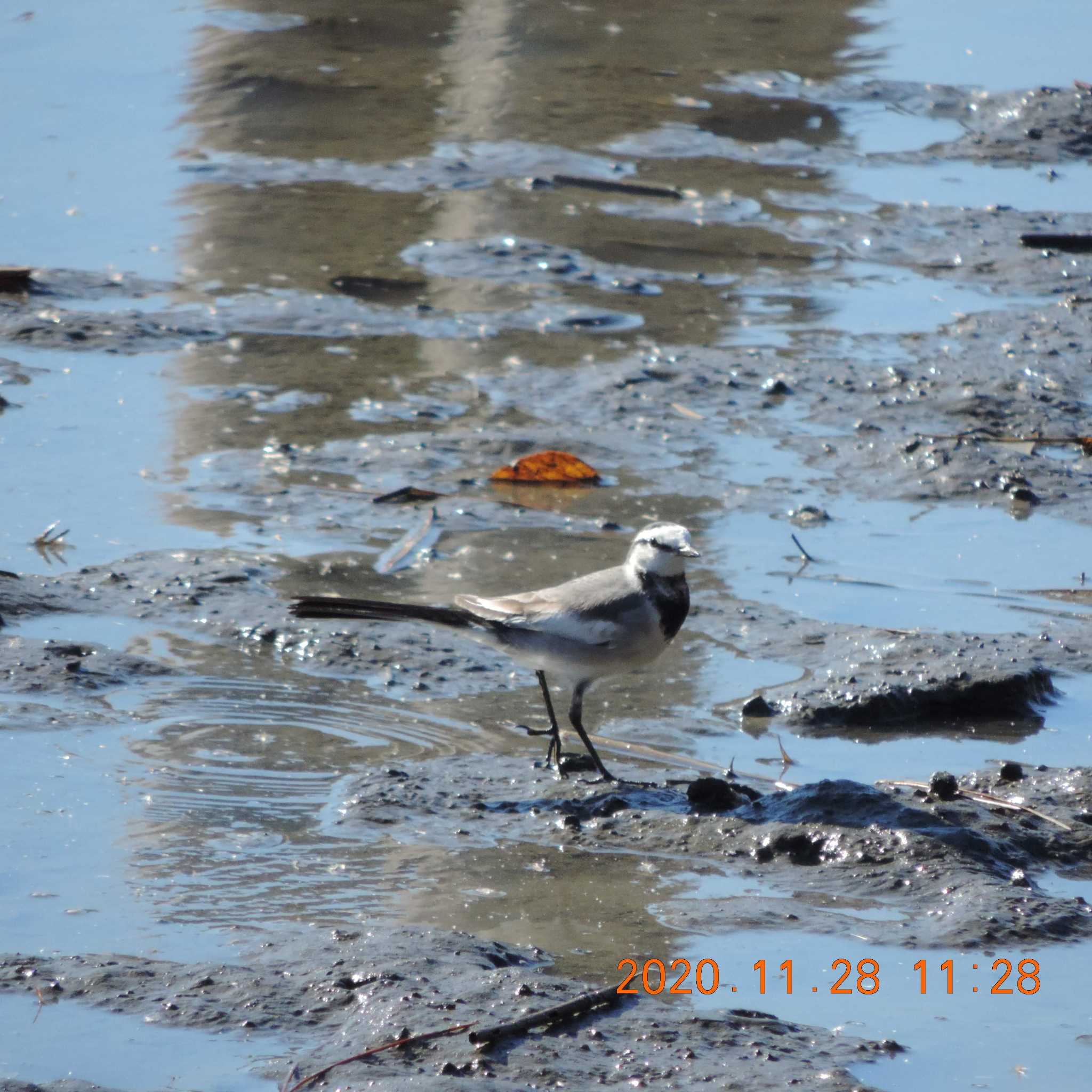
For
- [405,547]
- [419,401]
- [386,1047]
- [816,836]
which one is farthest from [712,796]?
[419,401]

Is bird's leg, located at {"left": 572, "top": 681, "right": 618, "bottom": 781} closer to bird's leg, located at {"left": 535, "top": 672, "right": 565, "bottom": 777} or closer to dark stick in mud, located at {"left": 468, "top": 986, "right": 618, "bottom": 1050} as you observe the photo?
bird's leg, located at {"left": 535, "top": 672, "right": 565, "bottom": 777}

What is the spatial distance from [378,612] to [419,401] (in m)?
2.85

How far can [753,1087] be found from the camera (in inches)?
125

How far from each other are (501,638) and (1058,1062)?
2.11m

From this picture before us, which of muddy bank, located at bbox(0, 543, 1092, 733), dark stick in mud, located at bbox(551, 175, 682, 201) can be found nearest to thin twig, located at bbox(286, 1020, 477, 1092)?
muddy bank, located at bbox(0, 543, 1092, 733)

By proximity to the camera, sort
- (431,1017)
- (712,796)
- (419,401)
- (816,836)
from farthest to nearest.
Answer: (419,401), (712,796), (816,836), (431,1017)

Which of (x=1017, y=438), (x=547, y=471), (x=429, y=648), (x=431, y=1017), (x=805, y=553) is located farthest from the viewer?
(x=1017, y=438)

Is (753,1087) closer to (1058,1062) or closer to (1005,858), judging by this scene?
(1058,1062)

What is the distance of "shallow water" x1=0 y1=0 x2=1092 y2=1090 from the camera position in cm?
402

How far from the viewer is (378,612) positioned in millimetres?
4965

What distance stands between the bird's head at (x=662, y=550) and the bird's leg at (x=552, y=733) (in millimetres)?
439

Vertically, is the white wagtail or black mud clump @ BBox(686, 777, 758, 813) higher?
the white wagtail

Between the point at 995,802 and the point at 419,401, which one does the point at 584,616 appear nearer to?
the point at 995,802

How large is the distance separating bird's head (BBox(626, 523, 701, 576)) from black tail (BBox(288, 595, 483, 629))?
1.63ft
